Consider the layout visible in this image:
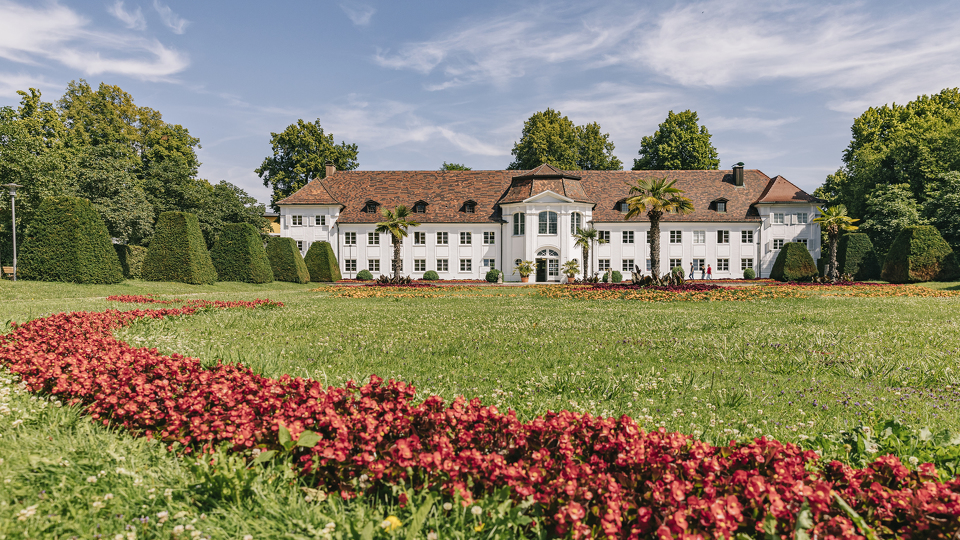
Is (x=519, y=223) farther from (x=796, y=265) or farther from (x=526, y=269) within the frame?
(x=796, y=265)

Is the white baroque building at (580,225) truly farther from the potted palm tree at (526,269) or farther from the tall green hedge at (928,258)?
the tall green hedge at (928,258)

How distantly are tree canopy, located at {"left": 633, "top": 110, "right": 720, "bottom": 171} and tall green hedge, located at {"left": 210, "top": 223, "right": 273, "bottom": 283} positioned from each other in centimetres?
4475

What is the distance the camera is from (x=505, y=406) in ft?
14.9

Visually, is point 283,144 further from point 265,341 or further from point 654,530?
point 654,530

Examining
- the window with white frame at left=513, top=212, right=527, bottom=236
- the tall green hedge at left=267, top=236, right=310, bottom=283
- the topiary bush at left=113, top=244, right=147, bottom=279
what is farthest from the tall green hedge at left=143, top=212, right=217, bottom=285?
the window with white frame at left=513, top=212, right=527, bottom=236

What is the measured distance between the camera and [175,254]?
2744 cm

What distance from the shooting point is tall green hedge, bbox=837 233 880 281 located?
3759 centimetres

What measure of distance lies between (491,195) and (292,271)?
20266 mm

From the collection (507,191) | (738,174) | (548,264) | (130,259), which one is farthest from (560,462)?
(738,174)

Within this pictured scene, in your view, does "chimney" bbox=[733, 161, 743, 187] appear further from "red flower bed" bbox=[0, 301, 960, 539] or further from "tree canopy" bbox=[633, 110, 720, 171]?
"red flower bed" bbox=[0, 301, 960, 539]

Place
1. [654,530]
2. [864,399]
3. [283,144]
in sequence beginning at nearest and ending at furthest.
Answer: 1. [654,530]
2. [864,399]
3. [283,144]

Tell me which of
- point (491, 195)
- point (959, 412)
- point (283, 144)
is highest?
point (283, 144)

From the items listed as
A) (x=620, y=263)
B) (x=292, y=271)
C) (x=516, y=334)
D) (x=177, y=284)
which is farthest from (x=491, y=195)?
(x=516, y=334)

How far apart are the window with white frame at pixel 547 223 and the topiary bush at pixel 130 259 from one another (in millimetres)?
29230
